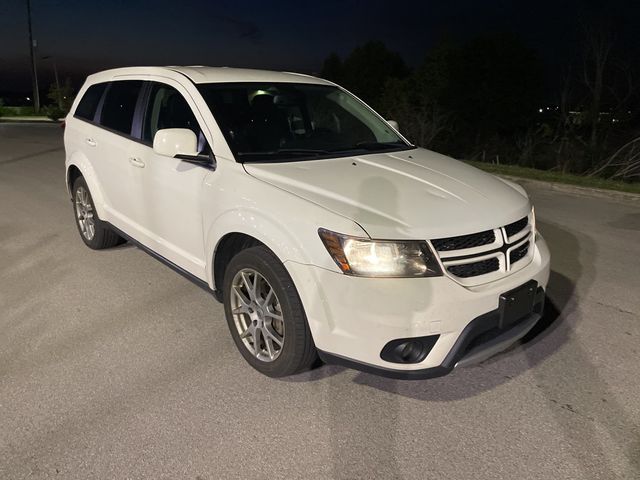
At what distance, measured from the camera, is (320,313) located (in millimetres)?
2732

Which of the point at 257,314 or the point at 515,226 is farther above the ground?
the point at 515,226

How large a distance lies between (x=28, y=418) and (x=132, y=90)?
2738 mm

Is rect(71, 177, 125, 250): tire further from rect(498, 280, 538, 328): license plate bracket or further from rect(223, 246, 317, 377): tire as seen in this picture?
rect(498, 280, 538, 328): license plate bracket

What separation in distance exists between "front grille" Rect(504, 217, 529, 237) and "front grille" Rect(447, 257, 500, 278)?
21 centimetres

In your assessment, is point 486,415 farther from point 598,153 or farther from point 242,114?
point 598,153

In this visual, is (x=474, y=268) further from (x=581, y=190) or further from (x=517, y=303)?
(x=581, y=190)

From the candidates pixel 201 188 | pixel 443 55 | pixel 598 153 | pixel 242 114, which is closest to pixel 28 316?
pixel 201 188

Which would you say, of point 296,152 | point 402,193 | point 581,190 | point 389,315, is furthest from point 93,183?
point 581,190

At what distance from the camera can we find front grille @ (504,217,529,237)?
3039mm

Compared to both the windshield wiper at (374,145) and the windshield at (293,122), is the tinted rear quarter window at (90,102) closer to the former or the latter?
the windshield at (293,122)

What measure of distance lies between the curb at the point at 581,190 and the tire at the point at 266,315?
7.17m

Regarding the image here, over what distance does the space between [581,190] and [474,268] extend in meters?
7.22

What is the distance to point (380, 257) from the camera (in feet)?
8.68

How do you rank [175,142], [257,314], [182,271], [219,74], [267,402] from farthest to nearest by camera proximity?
1. [219,74]
2. [182,271]
3. [175,142]
4. [257,314]
5. [267,402]
